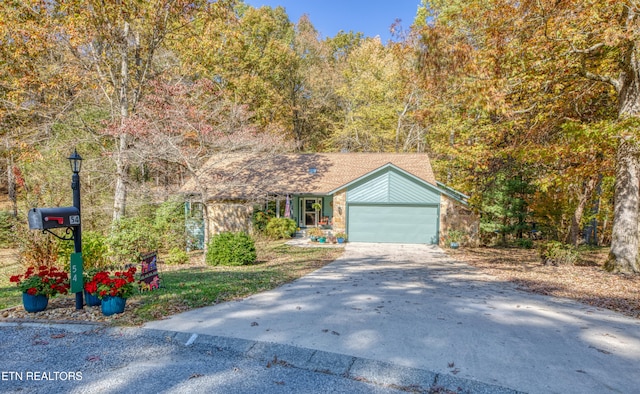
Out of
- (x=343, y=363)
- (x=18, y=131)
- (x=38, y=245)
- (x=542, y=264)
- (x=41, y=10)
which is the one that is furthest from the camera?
(x=18, y=131)

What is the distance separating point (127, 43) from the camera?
14570 mm

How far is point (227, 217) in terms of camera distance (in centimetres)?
1894

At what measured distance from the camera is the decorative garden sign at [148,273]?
645 centimetres

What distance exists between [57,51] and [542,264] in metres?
20.3

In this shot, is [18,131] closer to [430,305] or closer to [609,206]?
[430,305]

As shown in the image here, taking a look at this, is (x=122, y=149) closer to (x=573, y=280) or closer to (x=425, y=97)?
(x=425, y=97)

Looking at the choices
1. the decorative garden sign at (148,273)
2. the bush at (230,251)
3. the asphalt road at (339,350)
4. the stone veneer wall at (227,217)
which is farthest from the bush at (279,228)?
the asphalt road at (339,350)

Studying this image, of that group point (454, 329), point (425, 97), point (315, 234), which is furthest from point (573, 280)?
point (315, 234)

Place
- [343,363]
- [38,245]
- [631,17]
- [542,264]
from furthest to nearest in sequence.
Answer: [542,264], [38,245], [631,17], [343,363]

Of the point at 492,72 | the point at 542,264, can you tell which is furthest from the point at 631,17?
the point at 542,264

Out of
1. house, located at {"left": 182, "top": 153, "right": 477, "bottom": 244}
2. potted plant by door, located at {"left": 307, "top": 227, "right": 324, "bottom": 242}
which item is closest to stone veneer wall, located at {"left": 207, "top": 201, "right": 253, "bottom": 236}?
house, located at {"left": 182, "top": 153, "right": 477, "bottom": 244}

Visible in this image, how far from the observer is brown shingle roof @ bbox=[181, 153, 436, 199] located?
57.7ft

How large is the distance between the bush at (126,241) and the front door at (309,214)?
10.4 meters

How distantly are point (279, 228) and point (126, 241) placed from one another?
8.48 m
